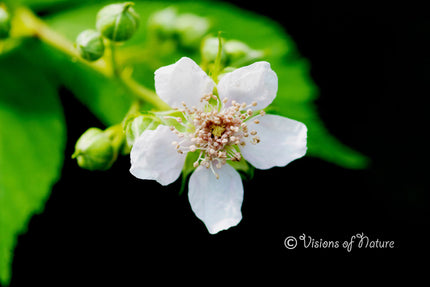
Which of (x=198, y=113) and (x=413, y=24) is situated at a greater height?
(x=198, y=113)

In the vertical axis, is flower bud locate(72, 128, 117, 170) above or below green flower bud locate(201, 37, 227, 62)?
below

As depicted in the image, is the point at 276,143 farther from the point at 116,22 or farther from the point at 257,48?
the point at 257,48

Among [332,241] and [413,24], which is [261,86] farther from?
[413,24]

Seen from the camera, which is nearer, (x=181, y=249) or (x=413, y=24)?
(x=181, y=249)

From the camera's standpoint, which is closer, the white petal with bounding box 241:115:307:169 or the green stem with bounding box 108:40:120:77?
the white petal with bounding box 241:115:307:169

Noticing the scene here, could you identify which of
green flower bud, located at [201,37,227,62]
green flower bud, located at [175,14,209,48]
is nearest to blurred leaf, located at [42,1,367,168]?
green flower bud, located at [175,14,209,48]

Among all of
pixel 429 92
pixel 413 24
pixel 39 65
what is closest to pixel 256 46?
pixel 39 65

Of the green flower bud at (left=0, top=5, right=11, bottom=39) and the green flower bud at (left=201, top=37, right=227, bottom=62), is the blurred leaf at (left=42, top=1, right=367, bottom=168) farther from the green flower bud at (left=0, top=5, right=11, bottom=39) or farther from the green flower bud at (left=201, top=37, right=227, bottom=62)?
the green flower bud at (left=0, top=5, right=11, bottom=39)
